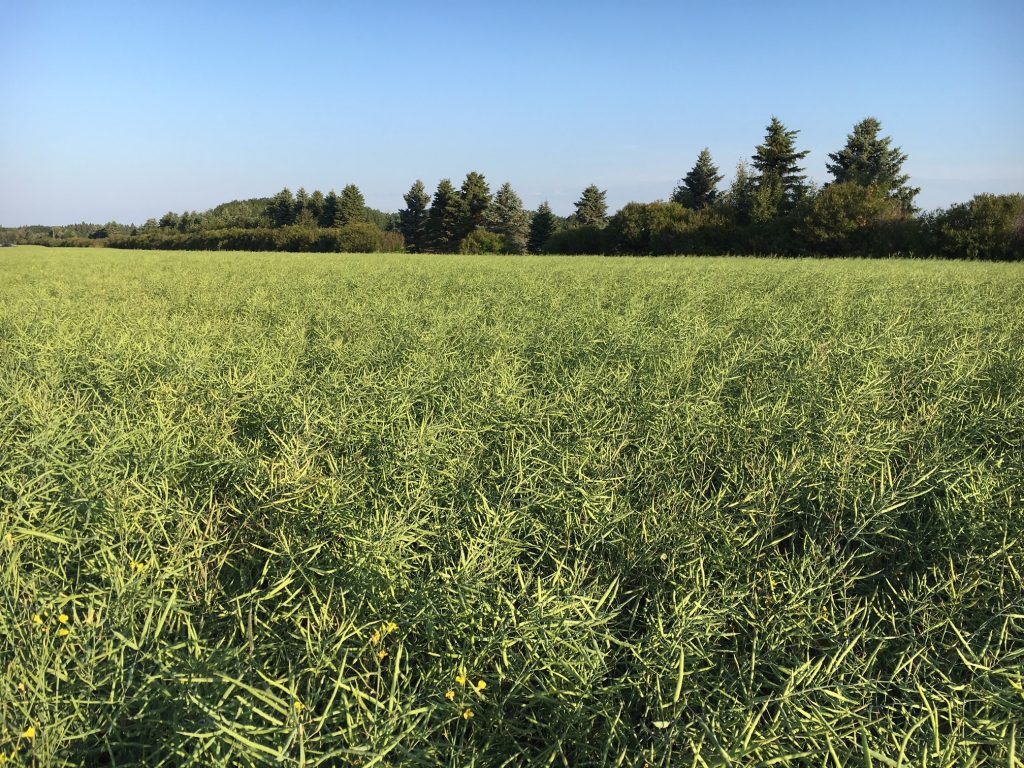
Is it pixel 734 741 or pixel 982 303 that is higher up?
pixel 982 303

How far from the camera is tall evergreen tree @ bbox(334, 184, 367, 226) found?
218 ft

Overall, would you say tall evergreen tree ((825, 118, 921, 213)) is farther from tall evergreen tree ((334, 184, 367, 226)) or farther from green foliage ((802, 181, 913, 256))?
tall evergreen tree ((334, 184, 367, 226))

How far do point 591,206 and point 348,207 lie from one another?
99.3 ft

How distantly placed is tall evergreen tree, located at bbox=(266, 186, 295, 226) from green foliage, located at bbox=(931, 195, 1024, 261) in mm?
70152

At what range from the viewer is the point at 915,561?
2262mm

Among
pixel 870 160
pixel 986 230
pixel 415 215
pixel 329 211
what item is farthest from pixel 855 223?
pixel 329 211

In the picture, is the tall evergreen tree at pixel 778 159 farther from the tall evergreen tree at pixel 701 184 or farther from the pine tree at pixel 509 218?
the pine tree at pixel 509 218

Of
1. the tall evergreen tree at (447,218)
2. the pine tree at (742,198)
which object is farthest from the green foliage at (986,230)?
the tall evergreen tree at (447,218)

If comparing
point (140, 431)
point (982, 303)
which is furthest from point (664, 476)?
point (982, 303)

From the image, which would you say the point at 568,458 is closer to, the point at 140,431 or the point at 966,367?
the point at 140,431

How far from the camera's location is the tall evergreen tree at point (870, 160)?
43.1 m

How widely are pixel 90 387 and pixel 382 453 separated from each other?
2.80 meters

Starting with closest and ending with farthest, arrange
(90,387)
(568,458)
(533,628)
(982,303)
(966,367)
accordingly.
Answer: (533,628) < (568,458) < (90,387) < (966,367) < (982,303)

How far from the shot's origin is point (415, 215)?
6638 centimetres
